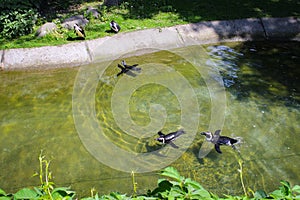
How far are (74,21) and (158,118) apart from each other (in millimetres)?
4228

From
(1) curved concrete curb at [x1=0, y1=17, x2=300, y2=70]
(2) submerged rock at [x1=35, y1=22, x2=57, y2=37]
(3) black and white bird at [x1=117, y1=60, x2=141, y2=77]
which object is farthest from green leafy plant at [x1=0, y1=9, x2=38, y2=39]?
(3) black and white bird at [x1=117, y1=60, x2=141, y2=77]

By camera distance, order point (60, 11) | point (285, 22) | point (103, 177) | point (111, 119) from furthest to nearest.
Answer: point (60, 11)
point (285, 22)
point (111, 119)
point (103, 177)

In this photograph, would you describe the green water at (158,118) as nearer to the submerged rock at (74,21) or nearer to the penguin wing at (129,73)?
the penguin wing at (129,73)

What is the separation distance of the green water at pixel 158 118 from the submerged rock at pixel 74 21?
1712mm

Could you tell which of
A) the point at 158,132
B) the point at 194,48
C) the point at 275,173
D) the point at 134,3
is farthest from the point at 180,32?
the point at 275,173

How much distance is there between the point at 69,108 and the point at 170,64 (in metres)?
2.60

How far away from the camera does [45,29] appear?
841cm

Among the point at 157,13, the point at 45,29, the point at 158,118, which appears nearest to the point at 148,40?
the point at 157,13

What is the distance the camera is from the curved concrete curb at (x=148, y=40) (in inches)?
298

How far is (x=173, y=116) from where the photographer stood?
6.05 meters

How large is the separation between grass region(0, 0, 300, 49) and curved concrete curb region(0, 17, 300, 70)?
341 millimetres

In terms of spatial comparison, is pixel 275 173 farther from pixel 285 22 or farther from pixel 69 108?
pixel 285 22

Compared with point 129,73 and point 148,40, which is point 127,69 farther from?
point 148,40

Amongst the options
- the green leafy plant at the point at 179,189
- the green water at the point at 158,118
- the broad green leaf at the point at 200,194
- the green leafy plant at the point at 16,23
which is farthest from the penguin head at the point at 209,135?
the green leafy plant at the point at 16,23
